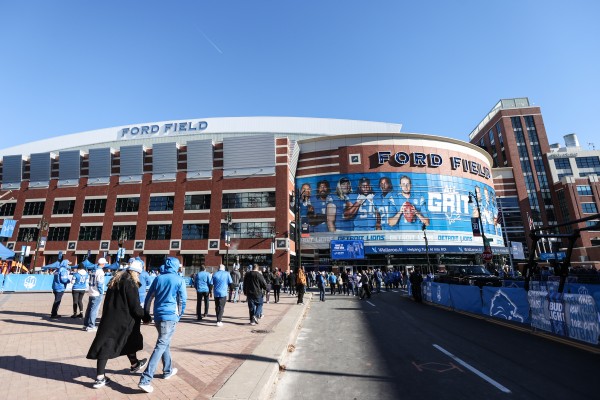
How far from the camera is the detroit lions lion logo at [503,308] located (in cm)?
1062

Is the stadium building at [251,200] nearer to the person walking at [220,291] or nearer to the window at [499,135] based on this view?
the person walking at [220,291]

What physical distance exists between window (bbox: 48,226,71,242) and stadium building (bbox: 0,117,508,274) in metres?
0.17

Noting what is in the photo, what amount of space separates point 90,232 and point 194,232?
49.9ft

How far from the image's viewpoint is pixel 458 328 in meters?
10.0

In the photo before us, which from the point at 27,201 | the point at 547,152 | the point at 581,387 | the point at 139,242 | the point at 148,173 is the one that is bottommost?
the point at 581,387

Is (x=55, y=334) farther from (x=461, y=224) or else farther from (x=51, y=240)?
(x=461, y=224)

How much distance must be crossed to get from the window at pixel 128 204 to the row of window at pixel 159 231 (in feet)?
7.73

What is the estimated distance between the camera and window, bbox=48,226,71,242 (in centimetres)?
4206

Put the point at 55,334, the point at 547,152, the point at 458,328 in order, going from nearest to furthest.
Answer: the point at 55,334, the point at 458,328, the point at 547,152

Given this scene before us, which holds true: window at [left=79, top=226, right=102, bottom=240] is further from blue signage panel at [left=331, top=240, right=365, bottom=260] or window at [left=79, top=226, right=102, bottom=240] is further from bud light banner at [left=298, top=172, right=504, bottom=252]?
blue signage panel at [left=331, top=240, right=365, bottom=260]

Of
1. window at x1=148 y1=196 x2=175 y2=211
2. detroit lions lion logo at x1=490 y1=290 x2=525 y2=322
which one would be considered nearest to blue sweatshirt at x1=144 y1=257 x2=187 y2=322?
detroit lions lion logo at x1=490 y1=290 x2=525 y2=322

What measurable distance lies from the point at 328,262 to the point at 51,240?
126ft

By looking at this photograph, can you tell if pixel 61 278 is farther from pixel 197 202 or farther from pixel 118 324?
pixel 197 202

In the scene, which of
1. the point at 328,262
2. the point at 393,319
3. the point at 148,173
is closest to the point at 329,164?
the point at 328,262
